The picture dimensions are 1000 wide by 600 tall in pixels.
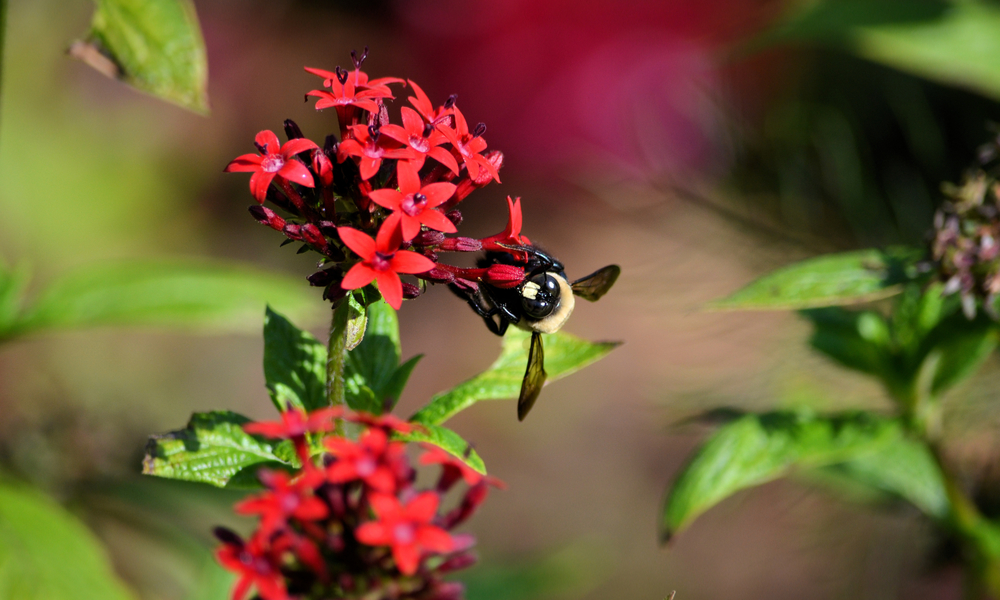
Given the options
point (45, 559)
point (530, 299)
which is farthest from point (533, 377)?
point (45, 559)

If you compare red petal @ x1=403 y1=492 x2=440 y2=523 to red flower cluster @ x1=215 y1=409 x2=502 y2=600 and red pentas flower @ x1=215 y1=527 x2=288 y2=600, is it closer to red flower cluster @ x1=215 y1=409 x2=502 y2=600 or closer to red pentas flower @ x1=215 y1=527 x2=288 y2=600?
red flower cluster @ x1=215 y1=409 x2=502 y2=600

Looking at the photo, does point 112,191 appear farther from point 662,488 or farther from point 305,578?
point 305,578

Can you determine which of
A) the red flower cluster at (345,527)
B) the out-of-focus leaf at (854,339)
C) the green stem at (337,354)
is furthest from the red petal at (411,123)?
the out-of-focus leaf at (854,339)

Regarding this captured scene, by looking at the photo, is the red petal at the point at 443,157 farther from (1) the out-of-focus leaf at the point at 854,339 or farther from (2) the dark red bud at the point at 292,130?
(1) the out-of-focus leaf at the point at 854,339

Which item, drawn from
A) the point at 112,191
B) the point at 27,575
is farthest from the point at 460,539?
the point at 112,191

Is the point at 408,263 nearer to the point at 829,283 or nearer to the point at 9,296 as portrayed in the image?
the point at 829,283

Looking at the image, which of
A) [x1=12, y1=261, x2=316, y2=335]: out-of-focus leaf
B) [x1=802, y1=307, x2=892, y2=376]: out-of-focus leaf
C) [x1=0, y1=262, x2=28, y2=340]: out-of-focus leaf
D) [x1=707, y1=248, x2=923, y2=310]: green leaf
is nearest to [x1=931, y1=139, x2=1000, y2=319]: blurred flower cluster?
[x1=707, y1=248, x2=923, y2=310]: green leaf
